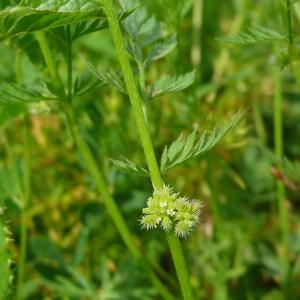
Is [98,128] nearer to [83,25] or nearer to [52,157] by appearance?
[52,157]

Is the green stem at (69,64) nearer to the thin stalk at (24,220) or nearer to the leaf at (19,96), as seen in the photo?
the leaf at (19,96)

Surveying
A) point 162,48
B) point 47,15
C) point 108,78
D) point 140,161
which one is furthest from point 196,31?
point 47,15

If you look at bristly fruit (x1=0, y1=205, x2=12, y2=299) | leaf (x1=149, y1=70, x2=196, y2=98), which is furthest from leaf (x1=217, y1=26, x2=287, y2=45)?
bristly fruit (x1=0, y1=205, x2=12, y2=299)

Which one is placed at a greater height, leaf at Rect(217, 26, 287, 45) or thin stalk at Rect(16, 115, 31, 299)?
leaf at Rect(217, 26, 287, 45)

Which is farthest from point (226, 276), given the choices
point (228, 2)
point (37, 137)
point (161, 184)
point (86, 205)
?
point (228, 2)

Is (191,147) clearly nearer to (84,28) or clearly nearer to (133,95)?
(133,95)

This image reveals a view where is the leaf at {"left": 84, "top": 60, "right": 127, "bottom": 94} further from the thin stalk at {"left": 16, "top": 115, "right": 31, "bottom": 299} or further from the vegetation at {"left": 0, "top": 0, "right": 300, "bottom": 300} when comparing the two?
the thin stalk at {"left": 16, "top": 115, "right": 31, "bottom": 299}
